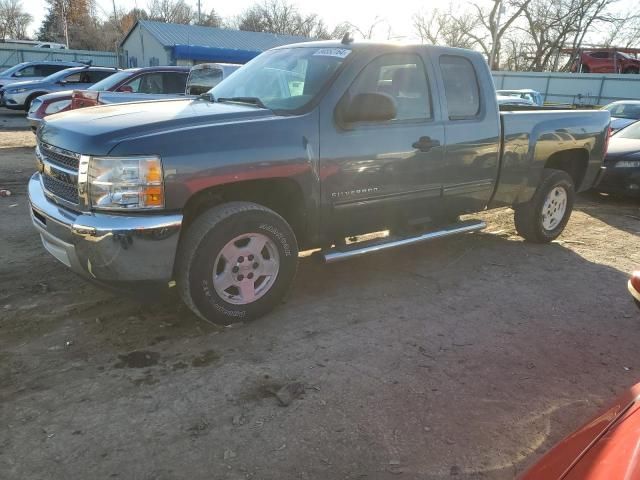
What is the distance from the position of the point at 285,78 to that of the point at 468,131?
5.60ft

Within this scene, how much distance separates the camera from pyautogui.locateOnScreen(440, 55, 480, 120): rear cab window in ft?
16.0

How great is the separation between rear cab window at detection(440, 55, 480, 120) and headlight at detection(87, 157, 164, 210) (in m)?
2.72

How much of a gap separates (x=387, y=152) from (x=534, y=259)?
2.43m

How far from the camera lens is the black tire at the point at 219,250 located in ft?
11.8

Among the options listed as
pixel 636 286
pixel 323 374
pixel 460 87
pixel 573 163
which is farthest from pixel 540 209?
pixel 323 374

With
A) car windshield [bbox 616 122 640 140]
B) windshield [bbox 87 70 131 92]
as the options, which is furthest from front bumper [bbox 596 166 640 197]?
windshield [bbox 87 70 131 92]

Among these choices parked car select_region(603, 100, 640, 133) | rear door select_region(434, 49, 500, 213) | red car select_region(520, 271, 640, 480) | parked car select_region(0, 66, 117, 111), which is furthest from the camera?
parked car select_region(0, 66, 117, 111)

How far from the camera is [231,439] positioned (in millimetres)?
2713

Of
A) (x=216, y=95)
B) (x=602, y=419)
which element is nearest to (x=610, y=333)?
(x=602, y=419)

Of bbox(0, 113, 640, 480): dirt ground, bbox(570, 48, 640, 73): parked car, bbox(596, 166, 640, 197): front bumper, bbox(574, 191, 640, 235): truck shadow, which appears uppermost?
bbox(570, 48, 640, 73): parked car

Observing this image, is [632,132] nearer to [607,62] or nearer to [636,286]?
[636,286]

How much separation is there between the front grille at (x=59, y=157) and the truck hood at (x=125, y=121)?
47mm

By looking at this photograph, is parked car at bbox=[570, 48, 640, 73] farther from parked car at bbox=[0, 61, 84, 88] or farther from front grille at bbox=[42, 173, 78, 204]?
front grille at bbox=[42, 173, 78, 204]

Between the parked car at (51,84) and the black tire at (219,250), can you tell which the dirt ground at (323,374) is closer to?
the black tire at (219,250)
